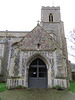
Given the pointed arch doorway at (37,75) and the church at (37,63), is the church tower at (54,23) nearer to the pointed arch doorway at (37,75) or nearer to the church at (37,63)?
the church at (37,63)

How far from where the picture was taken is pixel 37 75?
988 cm

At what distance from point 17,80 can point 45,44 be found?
5.07 metres

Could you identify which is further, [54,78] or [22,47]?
[22,47]

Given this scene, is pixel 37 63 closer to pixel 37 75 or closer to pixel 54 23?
pixel 37 75

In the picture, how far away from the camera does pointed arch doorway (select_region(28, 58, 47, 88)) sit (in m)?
9.65

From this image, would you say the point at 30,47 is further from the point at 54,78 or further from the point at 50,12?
the point at 50,12

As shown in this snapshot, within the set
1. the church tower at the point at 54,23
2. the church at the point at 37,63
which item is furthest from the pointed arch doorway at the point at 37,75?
the church tower at the point at 54,23

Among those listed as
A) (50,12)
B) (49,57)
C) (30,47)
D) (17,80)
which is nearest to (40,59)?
(49,57)

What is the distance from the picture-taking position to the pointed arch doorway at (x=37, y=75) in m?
9.65

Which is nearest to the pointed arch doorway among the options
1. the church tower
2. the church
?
the church

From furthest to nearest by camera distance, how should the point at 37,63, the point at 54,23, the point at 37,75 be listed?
the point at 54,23, the point at 37,63, the point at 37,75

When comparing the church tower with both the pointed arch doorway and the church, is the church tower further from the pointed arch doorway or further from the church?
the pointed arch doorway

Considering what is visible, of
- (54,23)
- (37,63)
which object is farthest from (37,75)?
(54,23)

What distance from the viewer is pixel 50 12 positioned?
23.0 m
